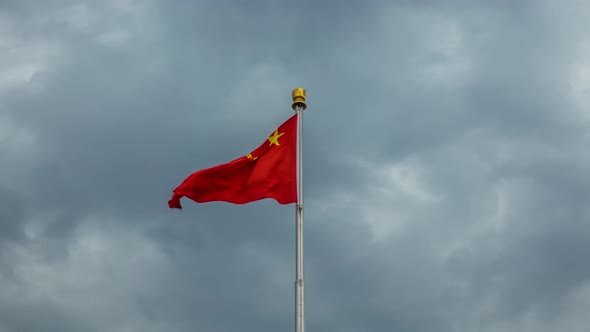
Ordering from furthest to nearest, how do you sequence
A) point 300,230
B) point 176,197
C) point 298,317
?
point 176,197 < point 300,230 < point 298,317

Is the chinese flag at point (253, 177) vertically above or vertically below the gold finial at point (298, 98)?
below

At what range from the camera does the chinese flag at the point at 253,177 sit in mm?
35125

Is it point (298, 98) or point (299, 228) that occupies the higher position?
point (298, 98)

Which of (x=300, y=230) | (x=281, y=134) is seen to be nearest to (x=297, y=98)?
(x=281, y=134)

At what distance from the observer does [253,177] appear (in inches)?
1399

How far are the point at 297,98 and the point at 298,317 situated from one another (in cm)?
1078

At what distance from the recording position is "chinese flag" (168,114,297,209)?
35125mm

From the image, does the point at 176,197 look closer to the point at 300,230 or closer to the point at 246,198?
the point at 246,198

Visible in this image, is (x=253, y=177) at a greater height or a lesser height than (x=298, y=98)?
lesser

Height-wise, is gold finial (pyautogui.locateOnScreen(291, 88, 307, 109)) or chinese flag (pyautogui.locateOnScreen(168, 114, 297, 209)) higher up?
gold finial (pyautogui.locateOnScreen(291, 88, 307, 109))

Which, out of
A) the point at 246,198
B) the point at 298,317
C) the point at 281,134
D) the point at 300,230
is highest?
the point at 281,134

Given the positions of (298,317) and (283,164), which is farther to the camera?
(283,164)

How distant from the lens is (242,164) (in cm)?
3619

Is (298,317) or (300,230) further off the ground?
(300,230)
